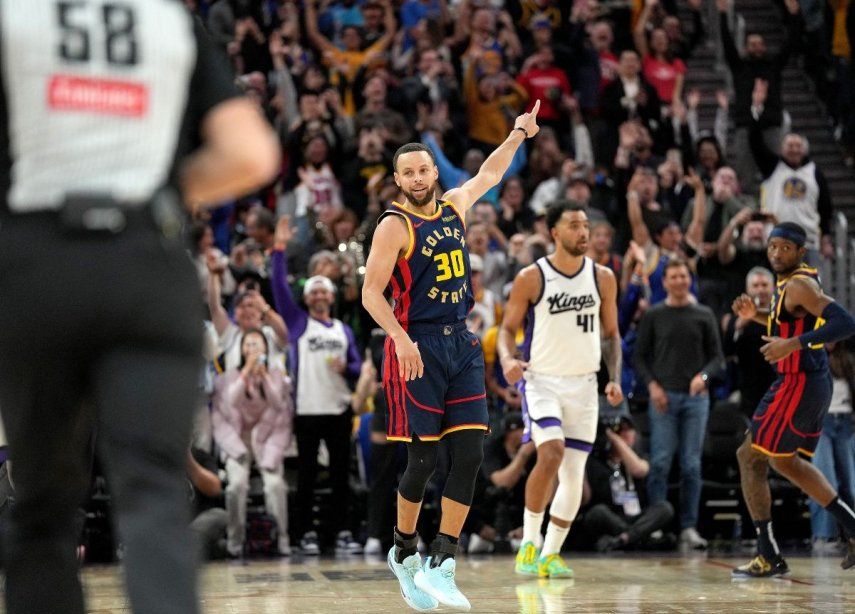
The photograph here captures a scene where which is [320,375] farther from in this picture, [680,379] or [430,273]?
[430,273]

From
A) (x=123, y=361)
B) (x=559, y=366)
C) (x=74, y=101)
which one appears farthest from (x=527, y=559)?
(x=74, y=101)

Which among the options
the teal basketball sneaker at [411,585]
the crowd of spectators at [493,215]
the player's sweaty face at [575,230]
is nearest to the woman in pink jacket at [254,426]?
the crowd of spectators at [493,215]

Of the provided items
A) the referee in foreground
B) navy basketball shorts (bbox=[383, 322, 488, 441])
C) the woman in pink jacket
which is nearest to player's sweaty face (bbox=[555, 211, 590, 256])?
navy basketball shorts (bbox=[383, 322, 488, 441])

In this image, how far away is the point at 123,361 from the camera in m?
2.76

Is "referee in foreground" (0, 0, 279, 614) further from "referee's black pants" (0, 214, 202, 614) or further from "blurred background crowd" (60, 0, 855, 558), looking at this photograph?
"blurred background crowd" (60, 0, 855, 558)

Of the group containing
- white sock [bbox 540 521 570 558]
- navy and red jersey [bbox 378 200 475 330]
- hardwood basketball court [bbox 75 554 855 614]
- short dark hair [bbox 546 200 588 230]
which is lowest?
hardwood basketball court [bbox 75 554 855 614]

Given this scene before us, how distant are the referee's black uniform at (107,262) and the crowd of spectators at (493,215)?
260 inches

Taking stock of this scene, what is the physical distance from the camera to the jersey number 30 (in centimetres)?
734

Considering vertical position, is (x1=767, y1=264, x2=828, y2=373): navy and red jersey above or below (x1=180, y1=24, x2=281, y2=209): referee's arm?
below

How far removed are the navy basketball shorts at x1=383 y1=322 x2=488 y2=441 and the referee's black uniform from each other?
4.40 m

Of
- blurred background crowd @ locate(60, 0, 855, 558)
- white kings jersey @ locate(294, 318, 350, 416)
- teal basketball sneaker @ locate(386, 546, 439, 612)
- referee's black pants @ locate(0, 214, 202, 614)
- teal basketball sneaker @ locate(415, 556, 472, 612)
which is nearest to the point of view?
referee's black pants @ locate(0, 214, 202, 614)

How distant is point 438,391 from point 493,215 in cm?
613

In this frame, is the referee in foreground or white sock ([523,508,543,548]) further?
white sock ([523,508,543,548])

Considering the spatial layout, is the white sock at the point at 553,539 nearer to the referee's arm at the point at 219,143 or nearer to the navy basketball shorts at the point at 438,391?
the navy basketball shorts at the point at 438,391
